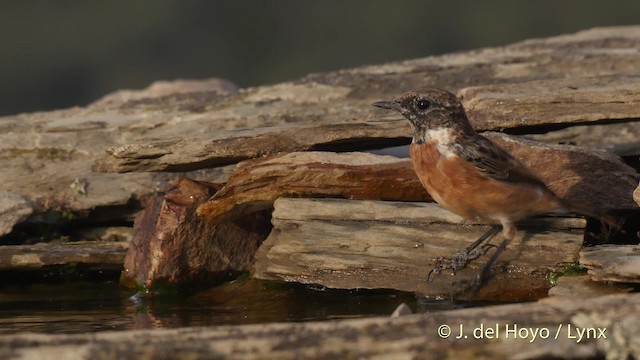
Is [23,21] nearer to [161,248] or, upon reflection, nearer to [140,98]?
[140,98]

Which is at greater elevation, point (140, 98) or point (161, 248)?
point (140, 98)

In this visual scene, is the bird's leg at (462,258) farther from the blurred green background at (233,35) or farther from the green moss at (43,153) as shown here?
the blurred green background at (233,35)

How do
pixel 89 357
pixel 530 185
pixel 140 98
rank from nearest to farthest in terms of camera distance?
pixel 89 357 < pixel 530 185 < pixel 140 98

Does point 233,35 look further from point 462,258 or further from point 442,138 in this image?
point 462,258

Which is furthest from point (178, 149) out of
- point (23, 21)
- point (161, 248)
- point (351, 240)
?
point (23, 21)

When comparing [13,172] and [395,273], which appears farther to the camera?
[13,172]

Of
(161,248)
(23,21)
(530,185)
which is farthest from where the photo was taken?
(23,21)

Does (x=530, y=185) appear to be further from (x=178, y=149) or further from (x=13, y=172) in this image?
(x=13, y=172)
